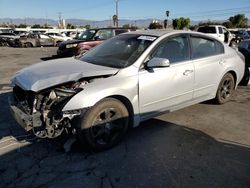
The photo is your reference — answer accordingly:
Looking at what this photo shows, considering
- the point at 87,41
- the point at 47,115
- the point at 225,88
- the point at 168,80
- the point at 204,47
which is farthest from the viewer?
the point at 87,41

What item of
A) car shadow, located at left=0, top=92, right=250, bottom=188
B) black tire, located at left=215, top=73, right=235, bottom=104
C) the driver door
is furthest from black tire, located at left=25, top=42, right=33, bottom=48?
the driver door

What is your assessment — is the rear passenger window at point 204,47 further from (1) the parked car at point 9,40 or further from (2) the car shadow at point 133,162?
(1) the parked car at point 9,40

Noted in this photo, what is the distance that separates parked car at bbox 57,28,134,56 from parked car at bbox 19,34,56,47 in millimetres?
14850

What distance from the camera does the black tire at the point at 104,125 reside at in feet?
11.6

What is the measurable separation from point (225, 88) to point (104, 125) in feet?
10.4

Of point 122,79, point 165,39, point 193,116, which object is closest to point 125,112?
point 122,79

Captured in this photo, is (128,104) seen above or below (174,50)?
below

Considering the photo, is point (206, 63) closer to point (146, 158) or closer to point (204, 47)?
point (204, 47)

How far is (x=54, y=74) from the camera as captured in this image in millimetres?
3727

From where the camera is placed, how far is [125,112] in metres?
3.88

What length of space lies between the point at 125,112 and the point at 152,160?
2.56 feet

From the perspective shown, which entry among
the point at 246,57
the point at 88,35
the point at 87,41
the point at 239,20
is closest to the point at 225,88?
the point at 246,57

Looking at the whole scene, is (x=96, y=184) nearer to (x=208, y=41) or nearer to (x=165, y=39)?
(x=165, y=39)

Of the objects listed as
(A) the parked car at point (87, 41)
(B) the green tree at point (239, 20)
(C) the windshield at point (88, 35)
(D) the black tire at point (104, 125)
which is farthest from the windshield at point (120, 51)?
(B) the green tree at point (239, 20)
